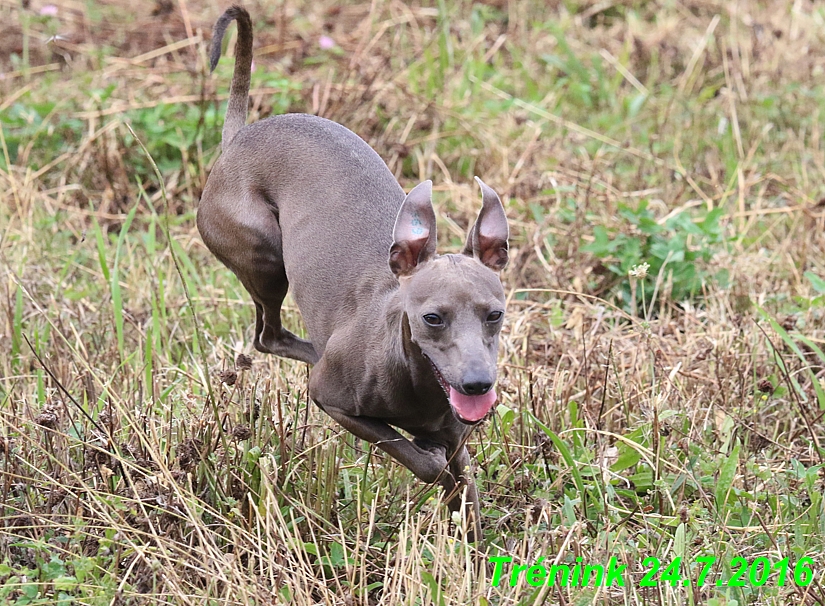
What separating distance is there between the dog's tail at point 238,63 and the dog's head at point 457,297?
45.2 inches

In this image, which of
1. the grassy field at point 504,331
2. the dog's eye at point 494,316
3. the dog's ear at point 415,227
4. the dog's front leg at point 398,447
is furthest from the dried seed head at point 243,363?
the dog's eye at point 494,316

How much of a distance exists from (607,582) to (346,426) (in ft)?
3.02

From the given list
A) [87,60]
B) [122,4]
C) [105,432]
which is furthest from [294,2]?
[105,432]

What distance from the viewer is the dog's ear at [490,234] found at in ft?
11.8

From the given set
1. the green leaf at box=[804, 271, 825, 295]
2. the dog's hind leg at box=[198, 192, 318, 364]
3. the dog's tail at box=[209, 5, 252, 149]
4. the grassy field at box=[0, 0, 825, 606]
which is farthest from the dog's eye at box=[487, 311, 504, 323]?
the green leaf at box=[804, 271, 825, 295]

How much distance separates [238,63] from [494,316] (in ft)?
5.54

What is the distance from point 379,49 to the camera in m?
7.95

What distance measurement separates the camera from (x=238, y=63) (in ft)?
14.6

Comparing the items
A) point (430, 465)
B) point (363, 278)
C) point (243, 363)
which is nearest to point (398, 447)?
point (430, 465)

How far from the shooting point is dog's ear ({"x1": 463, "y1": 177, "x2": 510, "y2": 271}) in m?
3.59

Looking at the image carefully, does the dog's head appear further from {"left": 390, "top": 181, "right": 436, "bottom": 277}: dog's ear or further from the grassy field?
the grassy field

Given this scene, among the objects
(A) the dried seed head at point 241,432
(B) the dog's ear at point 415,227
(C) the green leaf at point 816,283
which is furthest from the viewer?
(C) the green leaf at point 816,283

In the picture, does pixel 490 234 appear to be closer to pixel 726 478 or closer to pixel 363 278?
pixel 363 278

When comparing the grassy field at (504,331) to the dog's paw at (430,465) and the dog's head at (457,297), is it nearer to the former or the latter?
the dog's paw at (430,465)
